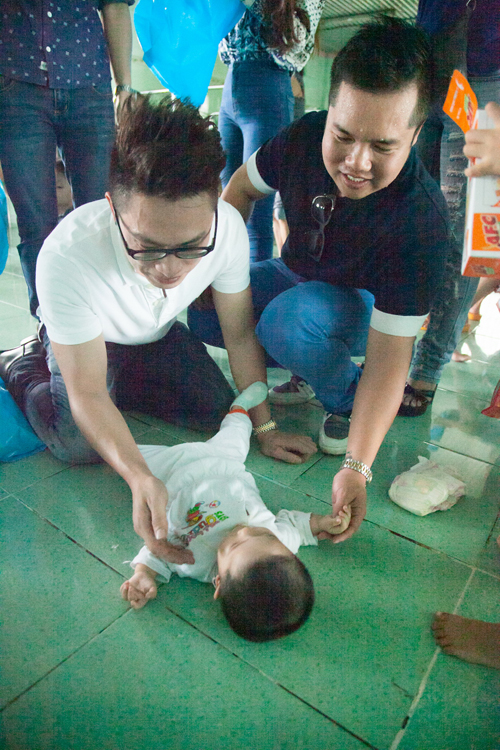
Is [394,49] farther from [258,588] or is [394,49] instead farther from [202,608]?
[202,608]

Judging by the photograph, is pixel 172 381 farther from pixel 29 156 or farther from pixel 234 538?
pixel 29 156

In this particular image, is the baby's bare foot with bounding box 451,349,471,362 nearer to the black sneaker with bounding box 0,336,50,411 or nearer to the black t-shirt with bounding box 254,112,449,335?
the black t-shirt with bounding box 254,112,449,335

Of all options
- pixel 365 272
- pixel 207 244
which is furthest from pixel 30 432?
pixel 365 272

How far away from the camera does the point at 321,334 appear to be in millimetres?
1385

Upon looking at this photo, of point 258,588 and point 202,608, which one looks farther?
point 202,608

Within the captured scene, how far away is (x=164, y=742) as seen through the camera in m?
0.74

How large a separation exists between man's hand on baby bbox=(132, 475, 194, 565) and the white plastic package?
1.87 feet

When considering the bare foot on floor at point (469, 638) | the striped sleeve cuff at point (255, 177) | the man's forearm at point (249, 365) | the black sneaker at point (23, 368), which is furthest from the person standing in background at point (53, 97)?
the bare foot on floor at point (469, 638)

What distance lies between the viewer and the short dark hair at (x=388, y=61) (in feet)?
3.09

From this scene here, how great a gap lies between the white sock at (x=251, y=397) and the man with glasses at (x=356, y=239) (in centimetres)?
11

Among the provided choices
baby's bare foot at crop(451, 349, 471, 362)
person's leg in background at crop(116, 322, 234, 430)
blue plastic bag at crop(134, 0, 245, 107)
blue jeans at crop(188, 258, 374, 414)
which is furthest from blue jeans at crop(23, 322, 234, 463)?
baby's bare foot at crop(451, 349, 471, 362)

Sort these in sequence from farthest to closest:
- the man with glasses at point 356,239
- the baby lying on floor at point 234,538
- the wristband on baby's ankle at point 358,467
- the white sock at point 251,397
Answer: the white sock at point 251,397 → the wristband on baby's ankle at point 358,467 → the man with glasses at point 356,239 → the baby lying on floor at point 234,538

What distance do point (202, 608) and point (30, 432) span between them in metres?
0.72

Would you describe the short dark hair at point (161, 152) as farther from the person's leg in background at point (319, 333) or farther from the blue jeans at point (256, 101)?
the blue jeans at point (256, 101)
